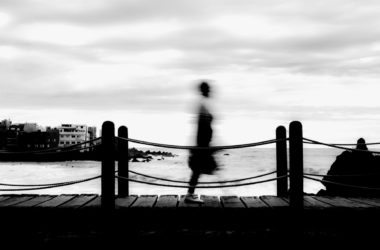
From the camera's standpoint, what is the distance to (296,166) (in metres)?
4.83

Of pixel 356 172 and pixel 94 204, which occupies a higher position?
pixel 94 204

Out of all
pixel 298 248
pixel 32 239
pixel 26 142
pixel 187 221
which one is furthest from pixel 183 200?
pixel 26 142

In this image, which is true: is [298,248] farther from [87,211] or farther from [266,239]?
[87,211]

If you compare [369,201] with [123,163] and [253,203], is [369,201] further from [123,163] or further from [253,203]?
[123,163]

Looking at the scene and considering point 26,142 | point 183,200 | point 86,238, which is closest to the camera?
point 86,238

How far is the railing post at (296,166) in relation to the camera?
190 inches

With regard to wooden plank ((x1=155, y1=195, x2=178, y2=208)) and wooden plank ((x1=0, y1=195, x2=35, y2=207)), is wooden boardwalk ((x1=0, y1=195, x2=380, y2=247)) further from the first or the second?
wooden plank ((x1=0, y1=195, x2=35, y2=207))

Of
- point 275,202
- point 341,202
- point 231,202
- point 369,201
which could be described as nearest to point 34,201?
point 231,202

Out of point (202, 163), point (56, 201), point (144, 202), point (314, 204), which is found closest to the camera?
point (314, 204)

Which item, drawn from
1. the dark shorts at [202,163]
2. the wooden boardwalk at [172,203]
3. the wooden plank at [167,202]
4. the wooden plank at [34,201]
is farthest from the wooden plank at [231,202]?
the wooden plank at [34,201]

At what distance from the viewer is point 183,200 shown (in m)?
5.91

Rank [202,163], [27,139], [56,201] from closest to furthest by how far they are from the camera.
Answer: [56,201], [202,163], [27,139]

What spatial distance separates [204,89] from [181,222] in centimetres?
246

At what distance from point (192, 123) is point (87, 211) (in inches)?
93.4
